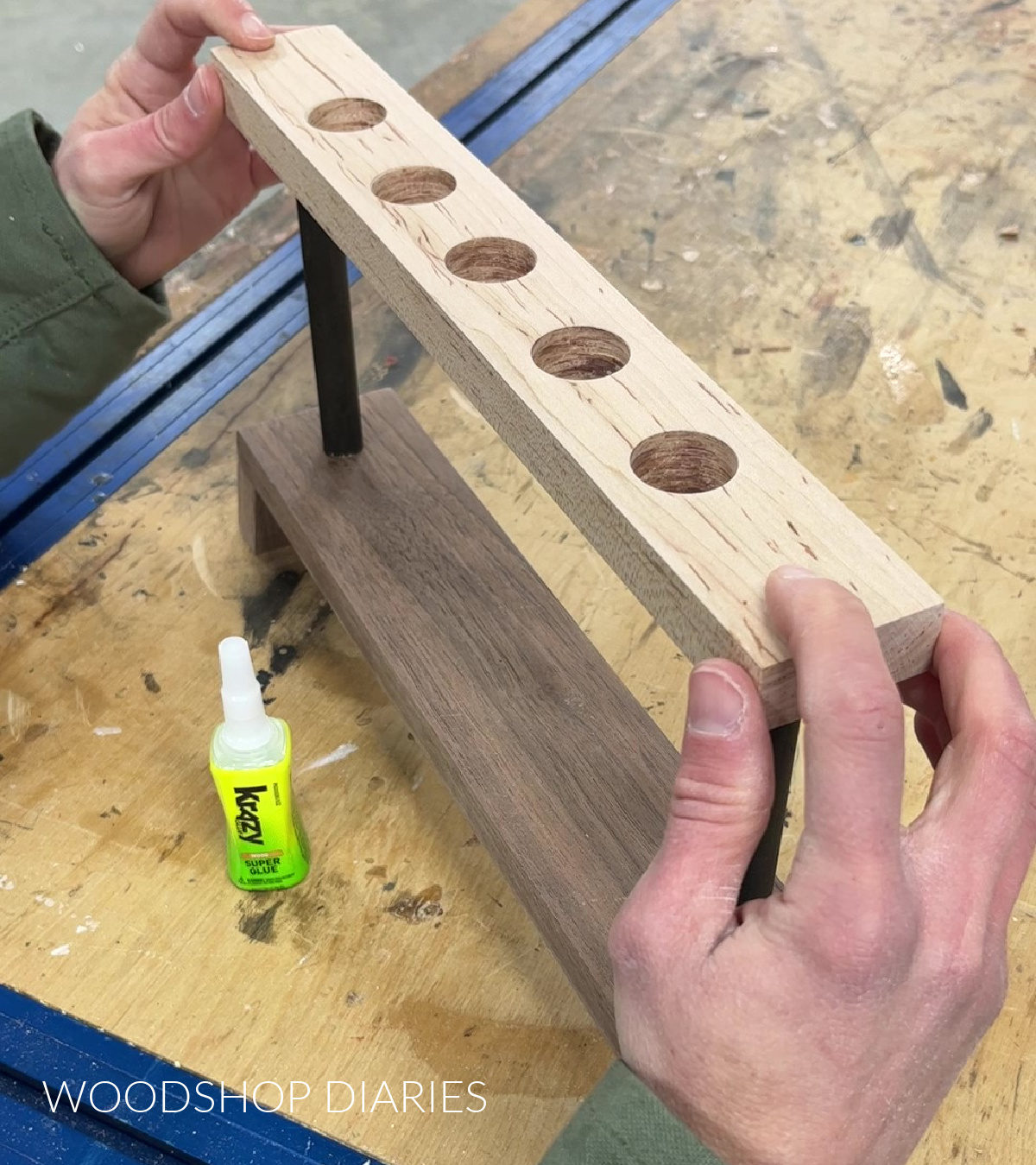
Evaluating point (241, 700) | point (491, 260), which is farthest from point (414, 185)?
point (241, 700)

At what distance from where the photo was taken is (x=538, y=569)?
0.94m

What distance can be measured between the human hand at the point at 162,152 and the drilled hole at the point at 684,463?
426mm

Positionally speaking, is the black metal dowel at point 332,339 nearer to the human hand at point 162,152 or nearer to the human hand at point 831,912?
the human hand at point 162,152

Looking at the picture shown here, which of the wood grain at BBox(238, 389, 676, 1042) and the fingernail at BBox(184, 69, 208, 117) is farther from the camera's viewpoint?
the fingernail at BBox(184, 69, 208, 117)

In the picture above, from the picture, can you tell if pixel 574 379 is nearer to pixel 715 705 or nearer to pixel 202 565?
→ pixel 715 705

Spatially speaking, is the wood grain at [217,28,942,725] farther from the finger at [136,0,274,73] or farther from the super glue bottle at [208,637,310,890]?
the super glue bottle at [208,637,310,890]

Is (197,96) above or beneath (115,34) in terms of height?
above

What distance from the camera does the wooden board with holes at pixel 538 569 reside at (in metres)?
0.69

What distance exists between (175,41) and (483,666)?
490 millimetres

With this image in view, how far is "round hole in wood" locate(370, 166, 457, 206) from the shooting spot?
71 centimetres

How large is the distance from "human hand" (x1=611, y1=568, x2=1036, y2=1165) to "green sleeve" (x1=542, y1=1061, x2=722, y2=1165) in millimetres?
145

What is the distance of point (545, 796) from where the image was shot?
71cm

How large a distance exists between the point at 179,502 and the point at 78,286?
22 centimetres

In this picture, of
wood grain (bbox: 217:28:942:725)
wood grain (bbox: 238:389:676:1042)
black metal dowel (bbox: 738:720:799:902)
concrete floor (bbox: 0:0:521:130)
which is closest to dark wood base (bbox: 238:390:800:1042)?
wood grain (bbox: 238:389:676:1042)
